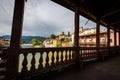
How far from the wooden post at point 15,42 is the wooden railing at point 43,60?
0.15 meters

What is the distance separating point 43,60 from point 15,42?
1.02 m

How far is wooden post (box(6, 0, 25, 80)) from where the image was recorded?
1882 mm

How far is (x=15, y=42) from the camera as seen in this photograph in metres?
1.96

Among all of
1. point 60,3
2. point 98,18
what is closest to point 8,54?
point 60,3

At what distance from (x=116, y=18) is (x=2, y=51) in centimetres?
693

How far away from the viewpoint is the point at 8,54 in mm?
1871

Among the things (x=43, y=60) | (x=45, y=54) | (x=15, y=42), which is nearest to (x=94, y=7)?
(x=45, y=54)

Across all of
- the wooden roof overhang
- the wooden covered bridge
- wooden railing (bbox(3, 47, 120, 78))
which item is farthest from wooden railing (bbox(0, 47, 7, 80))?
the wooden roof overhang

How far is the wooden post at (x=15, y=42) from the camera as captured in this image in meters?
1.88

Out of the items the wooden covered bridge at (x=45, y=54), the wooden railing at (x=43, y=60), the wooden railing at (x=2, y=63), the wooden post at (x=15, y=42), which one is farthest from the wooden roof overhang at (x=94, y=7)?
the wooden railing at (x=2, y=63)

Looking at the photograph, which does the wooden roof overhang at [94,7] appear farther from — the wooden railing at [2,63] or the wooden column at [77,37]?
the wooden railing at [2,63]

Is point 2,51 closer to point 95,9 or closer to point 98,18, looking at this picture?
point 95,9

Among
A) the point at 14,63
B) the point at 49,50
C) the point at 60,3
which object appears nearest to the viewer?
the point at 14,63

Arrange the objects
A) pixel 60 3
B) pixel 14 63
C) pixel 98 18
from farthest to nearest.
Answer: pixel 98 18 < pixel 60 3 < pixel 14 63
